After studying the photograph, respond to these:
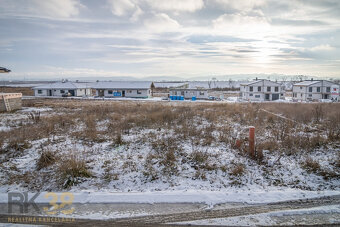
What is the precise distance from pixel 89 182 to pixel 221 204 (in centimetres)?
364

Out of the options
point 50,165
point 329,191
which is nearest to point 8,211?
point 50,165

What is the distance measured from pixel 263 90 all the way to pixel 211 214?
4948cm

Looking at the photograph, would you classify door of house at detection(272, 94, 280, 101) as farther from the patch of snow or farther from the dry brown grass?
the dry brown grass

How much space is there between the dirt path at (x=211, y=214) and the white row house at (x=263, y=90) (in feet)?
153

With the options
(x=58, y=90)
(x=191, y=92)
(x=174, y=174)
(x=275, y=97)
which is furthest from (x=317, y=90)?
(x=58, y=90)

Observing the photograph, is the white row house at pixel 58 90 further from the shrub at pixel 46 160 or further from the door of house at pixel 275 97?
the shrub at pixel 46 160

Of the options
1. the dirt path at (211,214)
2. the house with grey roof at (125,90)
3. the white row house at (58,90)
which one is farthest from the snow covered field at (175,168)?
the white row house at (58,90)

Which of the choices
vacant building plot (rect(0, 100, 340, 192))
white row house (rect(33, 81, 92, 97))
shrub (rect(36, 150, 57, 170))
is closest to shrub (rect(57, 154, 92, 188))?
vacant building plot (rect(0, 100, 340, 192))

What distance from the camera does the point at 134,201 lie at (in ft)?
16.6

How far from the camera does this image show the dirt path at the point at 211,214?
417cm

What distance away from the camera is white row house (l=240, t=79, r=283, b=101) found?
4891 centimetres

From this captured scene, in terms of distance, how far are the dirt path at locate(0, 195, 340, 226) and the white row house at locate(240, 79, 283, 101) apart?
46.6 meters

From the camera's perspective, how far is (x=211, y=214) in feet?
14.7

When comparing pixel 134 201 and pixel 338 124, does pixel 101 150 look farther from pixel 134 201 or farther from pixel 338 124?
pixel 338 124
